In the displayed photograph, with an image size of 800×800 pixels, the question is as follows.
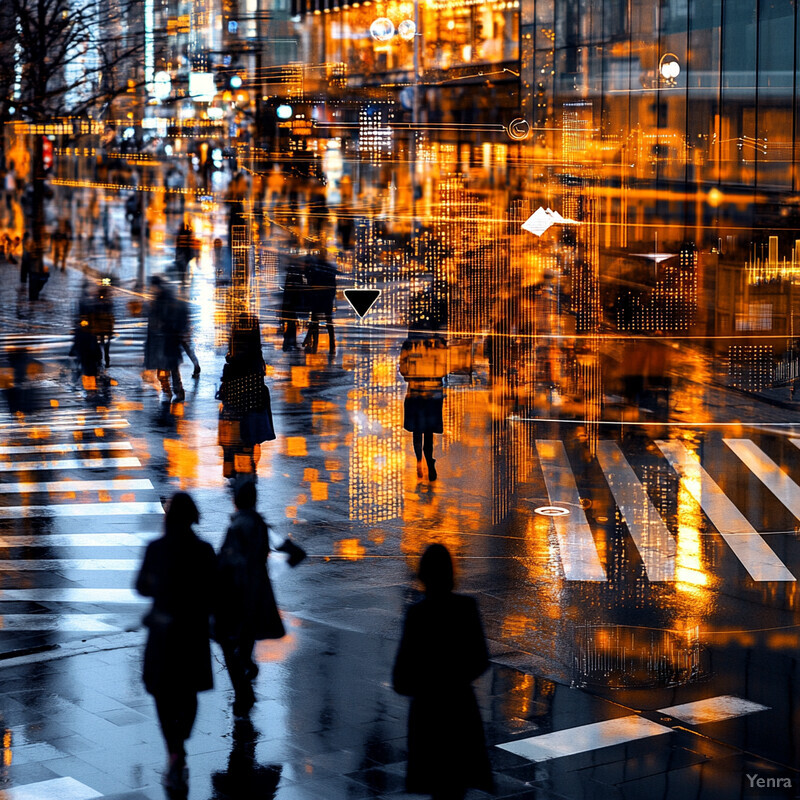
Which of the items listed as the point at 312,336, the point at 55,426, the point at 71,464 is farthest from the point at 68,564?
the point at 312,336

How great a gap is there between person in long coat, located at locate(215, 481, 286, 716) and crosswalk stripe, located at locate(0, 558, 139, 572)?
296cm

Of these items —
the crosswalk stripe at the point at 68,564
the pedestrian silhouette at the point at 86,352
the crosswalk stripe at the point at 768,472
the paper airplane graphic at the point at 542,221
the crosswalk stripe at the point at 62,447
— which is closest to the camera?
the crosswalk stripe at the point at 68,564

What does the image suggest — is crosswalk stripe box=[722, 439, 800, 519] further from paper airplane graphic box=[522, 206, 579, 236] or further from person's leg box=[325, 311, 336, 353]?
paper airplane graphic box=[522, 206, 579, 236]

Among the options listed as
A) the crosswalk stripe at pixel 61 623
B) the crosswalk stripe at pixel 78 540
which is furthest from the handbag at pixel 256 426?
the crosswalk stripe at pixel 61 623

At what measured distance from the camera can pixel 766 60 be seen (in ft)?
115

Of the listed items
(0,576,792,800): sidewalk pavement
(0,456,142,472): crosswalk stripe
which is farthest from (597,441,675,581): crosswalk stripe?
(0,456,142,472): crosswalk stripe

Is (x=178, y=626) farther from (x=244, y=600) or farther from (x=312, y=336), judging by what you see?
(x=312, y=336)

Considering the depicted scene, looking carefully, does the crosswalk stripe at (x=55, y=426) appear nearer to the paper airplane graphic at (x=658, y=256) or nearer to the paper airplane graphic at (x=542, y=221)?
the paper airplane graphic at (x=542, y=221)

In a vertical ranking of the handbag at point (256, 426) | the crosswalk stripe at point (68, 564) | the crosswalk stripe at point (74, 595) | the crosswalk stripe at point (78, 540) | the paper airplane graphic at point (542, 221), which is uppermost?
the paper airplane graphic at point (542, 221)

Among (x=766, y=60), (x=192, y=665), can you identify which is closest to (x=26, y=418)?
(x=192, y=665)

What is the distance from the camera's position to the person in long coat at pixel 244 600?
323 inches

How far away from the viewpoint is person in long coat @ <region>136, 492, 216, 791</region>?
23.8ft

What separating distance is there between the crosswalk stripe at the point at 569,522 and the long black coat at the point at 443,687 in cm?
430

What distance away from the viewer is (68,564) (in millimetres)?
11586
